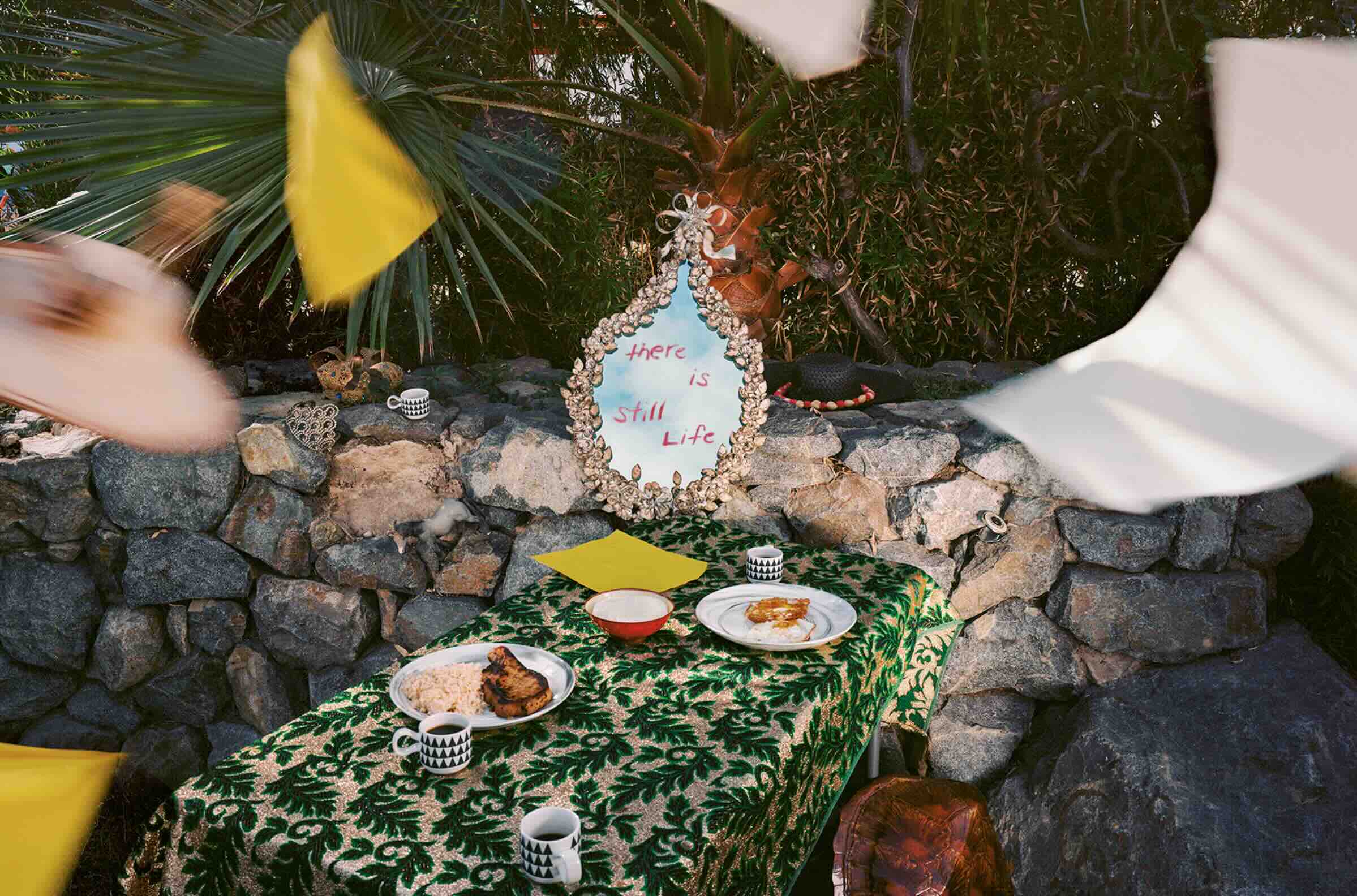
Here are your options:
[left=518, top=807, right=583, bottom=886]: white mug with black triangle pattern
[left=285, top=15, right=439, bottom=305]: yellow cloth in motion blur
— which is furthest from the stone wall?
[left=518, top=807, right=583, bottom=886]: white mug with black triangle pattern

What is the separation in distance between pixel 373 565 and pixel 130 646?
718 mm

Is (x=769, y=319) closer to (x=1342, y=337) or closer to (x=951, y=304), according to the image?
(x=951, y=304)

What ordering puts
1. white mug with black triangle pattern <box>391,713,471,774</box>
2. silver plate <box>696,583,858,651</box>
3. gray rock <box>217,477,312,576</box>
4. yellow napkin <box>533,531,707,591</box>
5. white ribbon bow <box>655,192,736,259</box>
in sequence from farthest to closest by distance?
gray rock <box>217,477,312,576</box>, white ribbon bow <box>655,192,736,259</box>, yellow napkin <box>533,531,707,591</box>, silver plate <box>696,583,858,651</box>, white mug with black triangle pattern <box>391,713,471,774</box>

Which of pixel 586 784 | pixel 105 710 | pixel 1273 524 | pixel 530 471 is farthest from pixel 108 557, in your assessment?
pixel 1273 524

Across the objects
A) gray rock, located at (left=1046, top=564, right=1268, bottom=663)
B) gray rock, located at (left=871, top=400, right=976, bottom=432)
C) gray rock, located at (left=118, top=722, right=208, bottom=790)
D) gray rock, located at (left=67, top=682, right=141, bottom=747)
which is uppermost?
gray rock, located at (left=871, top=400, right=976, bottom=432)

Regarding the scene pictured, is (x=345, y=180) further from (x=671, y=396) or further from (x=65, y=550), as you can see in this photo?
(x=65, y=550)

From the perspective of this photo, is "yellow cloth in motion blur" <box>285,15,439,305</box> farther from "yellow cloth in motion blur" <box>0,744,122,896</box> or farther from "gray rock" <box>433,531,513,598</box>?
"yellow cloth in motion blur" <box>0,744,122,896</box>

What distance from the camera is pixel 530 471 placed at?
7.48 ft

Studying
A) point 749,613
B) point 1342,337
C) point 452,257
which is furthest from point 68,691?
point 1342,337

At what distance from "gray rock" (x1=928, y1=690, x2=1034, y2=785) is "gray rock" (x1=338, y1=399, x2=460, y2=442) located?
4.73 ft

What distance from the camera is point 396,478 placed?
2.39m

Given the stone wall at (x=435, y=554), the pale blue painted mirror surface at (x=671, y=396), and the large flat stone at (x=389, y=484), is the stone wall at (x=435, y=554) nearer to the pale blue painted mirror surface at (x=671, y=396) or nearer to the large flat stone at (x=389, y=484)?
the large flat stone at (x=389, y=484)

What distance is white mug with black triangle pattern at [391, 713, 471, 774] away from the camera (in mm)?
1101

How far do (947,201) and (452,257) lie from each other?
62.0 inches
